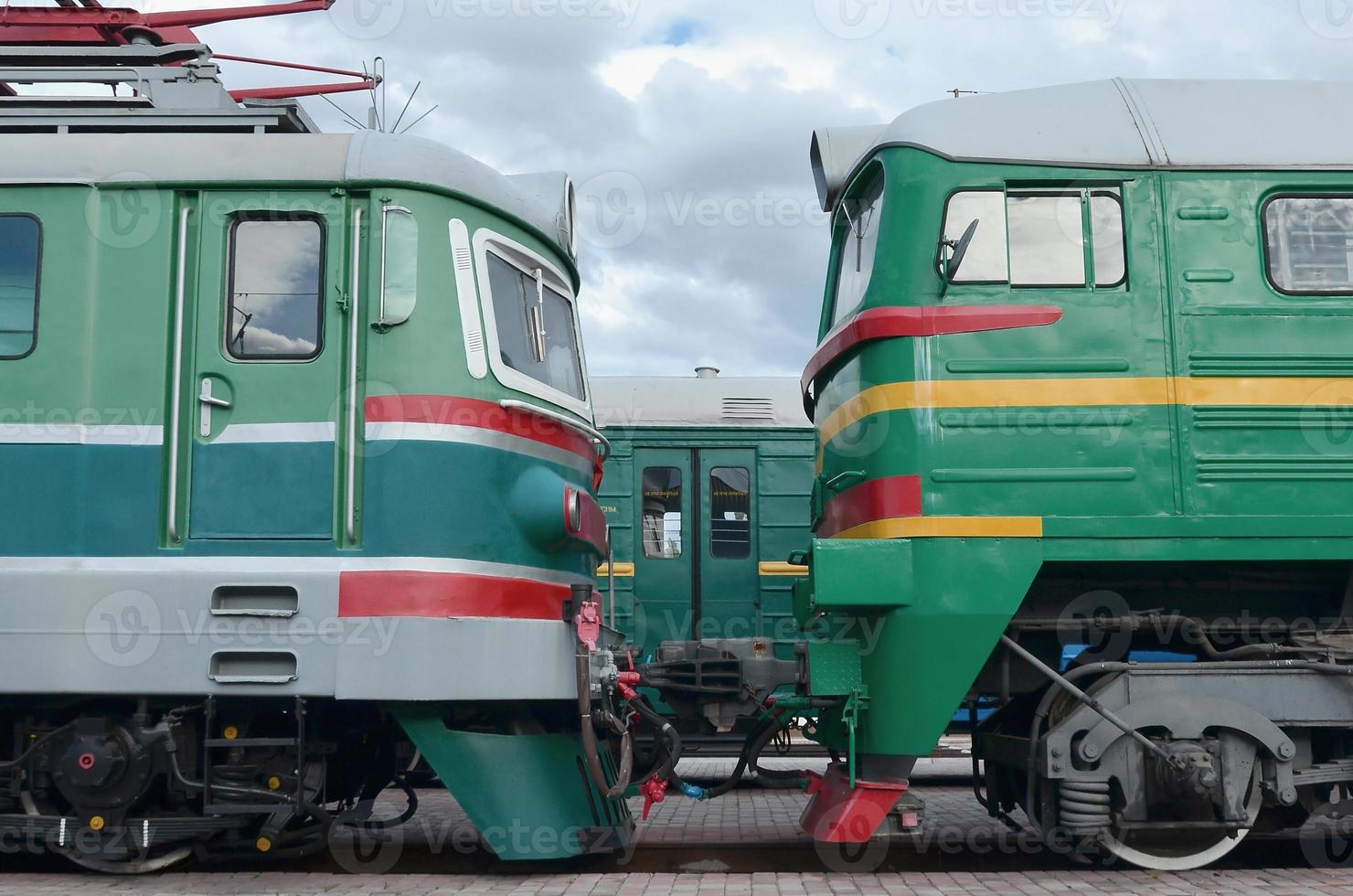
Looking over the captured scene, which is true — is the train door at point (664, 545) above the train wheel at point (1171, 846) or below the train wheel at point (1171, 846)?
above

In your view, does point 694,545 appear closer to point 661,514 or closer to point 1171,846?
point 661,514

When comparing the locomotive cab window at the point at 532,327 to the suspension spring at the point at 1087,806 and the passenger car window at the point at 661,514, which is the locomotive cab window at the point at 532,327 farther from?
the passenger car window at the point at 661,514

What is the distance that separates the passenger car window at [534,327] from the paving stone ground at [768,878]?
101 inches

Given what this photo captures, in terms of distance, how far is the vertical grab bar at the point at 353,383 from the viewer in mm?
5062

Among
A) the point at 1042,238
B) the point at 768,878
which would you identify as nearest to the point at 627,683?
the point at 768,878

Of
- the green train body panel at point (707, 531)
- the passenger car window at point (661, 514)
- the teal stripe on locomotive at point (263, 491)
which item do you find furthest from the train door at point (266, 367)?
the passenger car window at point (661, 514)

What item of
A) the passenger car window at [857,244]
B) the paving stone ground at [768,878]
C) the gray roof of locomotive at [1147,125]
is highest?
the gray roof of locomotive at [1147,125]

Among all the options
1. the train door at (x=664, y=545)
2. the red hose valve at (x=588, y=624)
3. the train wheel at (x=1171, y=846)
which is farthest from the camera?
the train door at (x=664, y=545)

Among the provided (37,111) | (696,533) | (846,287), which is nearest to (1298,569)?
(846,287)

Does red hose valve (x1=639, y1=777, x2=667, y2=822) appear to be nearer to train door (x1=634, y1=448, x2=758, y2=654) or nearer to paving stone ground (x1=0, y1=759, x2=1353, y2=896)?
paving stone ground (x1=0, y1=759, x2=1353, y2=896)

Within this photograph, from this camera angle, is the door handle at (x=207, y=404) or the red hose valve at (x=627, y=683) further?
the red hose valve at (x=627, y=683)

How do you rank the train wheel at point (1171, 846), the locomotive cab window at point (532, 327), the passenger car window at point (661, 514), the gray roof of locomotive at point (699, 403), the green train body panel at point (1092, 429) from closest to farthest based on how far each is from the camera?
the green train body panel at point (1092, 429) → the train wheel at point (1171, 846) → the locomotive cab window at point (532, 327) → the passenger car window at point (661, 514) → the gray roof of locomotive at point (699, 403)

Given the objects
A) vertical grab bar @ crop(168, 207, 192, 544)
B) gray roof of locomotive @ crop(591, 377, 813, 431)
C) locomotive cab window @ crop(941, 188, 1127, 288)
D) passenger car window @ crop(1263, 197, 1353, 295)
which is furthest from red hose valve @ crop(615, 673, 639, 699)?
gray roof of locomotive @ crop(591, 377, 813, 431)

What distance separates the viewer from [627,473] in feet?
33.4
